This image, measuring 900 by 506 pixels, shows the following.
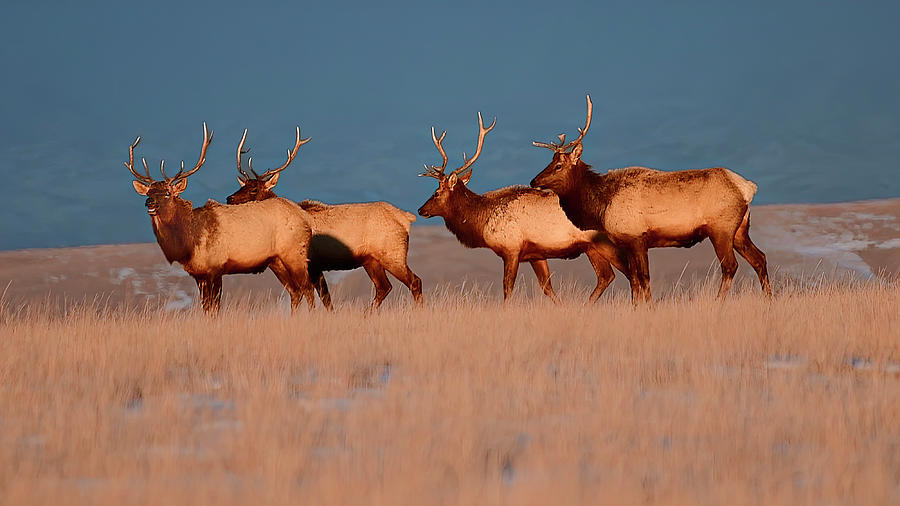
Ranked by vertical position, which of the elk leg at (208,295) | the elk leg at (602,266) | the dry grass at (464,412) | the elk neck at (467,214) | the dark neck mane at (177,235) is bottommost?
the dry grass at (464,412)

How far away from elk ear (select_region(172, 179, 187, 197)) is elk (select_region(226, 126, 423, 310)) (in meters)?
1.59

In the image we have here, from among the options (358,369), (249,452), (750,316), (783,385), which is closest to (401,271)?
(750,316)

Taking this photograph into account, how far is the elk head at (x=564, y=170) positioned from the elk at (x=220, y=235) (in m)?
3.24

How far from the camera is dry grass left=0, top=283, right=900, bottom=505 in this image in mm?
3922

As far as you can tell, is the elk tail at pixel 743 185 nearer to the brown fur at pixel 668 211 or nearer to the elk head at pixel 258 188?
the brown fur at pixel 668 211

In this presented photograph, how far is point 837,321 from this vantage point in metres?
8.45

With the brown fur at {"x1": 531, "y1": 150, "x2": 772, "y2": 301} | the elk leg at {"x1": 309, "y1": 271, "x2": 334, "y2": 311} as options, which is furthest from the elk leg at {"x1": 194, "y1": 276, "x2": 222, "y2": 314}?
the brown fur at {"x1": 531, "y1": 150, "x2": 772, "y2": 301}

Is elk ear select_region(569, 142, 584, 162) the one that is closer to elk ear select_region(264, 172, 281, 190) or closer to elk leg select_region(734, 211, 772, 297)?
elk leg select_region(734, 211, 772, 297)

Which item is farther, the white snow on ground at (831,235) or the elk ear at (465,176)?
the white snow on ground at (831,235)

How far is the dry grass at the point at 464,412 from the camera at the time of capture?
3922mm

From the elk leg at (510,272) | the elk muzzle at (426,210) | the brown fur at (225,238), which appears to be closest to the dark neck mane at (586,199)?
the elk leg at (510,272)

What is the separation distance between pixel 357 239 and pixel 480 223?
1758 millimetres

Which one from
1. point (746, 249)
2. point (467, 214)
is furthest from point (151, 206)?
point (746, 249)

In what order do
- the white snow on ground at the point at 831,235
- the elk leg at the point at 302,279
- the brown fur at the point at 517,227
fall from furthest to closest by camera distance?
the white snow on ground at the point at 831,235, the brown fur at the point at 517,227, the elk leg at the point at 302,279
